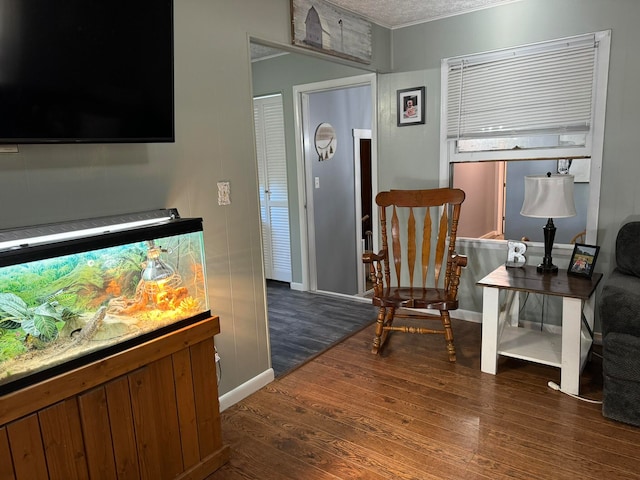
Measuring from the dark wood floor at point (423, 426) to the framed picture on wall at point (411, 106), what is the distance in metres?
1.88

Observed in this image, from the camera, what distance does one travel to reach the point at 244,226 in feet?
8.38

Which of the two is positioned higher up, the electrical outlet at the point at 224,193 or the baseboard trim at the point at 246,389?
the electrical outlet at the point at 224,193

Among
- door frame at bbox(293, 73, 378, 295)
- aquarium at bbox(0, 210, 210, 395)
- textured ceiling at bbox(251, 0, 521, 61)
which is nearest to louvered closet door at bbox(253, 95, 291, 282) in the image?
door frame at bbox(293, 73, 378, 295)

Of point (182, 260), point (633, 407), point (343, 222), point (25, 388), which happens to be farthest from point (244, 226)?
point (343, 222)

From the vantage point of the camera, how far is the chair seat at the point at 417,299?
116 inches

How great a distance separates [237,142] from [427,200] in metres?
1.50

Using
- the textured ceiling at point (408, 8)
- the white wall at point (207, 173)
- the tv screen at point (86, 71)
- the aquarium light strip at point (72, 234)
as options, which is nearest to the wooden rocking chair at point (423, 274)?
the white wall at point (207, 173)

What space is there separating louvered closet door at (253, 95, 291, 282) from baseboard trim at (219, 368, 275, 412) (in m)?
2.01

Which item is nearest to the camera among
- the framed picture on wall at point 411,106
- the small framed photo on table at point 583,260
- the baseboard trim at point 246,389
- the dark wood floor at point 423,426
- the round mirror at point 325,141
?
the dark wood floor at point 423,426

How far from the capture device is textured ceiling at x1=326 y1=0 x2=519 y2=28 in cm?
312

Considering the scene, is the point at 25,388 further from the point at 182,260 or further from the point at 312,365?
the point at 312,365

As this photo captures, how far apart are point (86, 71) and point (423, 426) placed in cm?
216

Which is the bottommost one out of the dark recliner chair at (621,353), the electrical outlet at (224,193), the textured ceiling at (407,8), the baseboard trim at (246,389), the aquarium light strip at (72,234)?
the baseboard trim at (246,389)

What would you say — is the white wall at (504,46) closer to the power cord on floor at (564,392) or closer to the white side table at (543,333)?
the white side table at (543,333)
